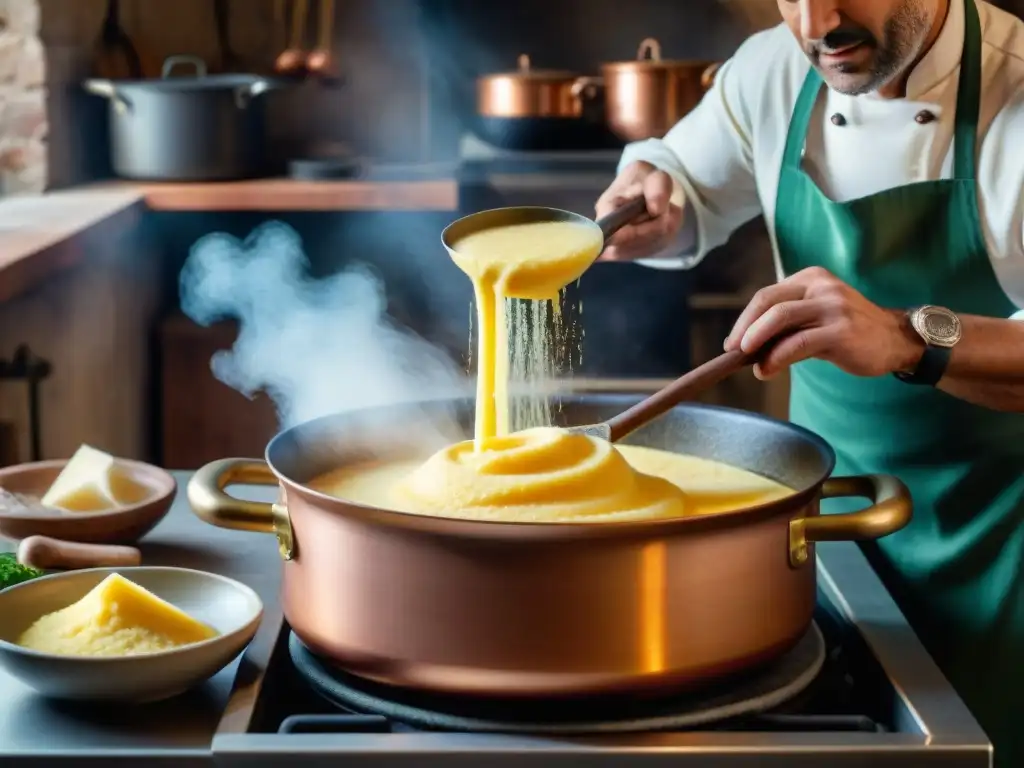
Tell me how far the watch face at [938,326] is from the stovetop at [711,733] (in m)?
0.35

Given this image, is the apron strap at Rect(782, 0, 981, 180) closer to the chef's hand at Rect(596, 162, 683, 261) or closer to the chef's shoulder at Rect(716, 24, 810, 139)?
the chef's shoulder at Rect(716, 24, 810, 139)

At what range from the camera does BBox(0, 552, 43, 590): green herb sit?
4.42 ft

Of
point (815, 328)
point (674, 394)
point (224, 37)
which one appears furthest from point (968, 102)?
point (224, 37)

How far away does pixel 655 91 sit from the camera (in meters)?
3.66

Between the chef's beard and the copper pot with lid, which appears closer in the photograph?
the chef's beard

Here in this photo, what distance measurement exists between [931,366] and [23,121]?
2.97 m

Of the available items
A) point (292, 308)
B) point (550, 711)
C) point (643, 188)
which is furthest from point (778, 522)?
point (292, 308)

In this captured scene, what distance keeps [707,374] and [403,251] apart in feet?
9.13

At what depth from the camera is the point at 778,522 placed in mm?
1187

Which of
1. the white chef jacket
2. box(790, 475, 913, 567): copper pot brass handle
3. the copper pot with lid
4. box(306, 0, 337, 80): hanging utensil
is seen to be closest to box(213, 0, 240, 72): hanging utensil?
box(306, 0, 337, 80): hanging utensil

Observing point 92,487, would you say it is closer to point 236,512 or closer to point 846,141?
point 236,512

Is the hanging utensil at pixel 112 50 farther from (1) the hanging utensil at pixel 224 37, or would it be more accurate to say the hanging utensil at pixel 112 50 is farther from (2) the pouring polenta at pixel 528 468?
(2) the pouring polenta at pixel 528 468

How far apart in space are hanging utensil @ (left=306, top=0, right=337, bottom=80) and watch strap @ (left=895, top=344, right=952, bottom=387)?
2868 millimetres

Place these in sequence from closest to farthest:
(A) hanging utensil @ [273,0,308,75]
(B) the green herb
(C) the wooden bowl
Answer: (B) the green herb < (C) the wooden bowl < (A) hanging utensil @ [273,0,308,75]
